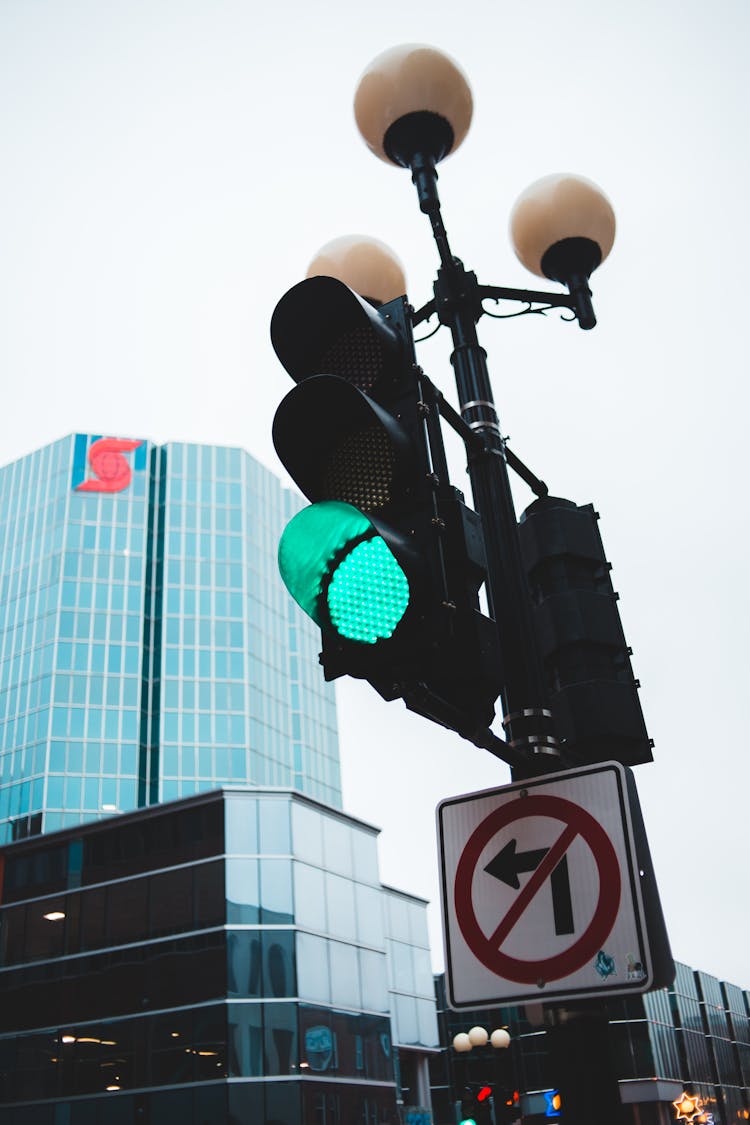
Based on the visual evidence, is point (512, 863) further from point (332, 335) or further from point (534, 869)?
point (332, 335)

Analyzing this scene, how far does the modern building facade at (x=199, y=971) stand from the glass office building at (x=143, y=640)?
32231mm

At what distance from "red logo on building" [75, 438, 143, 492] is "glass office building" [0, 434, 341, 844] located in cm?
11

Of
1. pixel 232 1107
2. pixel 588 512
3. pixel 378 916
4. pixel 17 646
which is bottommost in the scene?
pixel 232 1107

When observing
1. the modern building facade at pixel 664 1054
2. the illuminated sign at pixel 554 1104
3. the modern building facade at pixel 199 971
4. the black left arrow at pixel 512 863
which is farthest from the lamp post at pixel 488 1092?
the modern building facade at pixel 664 1054

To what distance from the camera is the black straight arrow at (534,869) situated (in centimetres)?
243

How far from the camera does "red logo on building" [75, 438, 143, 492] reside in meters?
76.1

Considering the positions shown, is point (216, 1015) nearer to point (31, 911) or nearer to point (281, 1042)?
point (281, 1042)

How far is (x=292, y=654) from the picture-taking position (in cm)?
7962

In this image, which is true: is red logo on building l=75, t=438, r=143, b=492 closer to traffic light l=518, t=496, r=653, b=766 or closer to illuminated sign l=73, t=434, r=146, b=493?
illuminated sign l=73, t=434, r=146, b=493

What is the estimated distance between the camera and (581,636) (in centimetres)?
346

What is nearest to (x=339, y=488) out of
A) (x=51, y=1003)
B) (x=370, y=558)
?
(x=370, y=558)

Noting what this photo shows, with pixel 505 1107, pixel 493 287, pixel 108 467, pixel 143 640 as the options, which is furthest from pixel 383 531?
pixel 108 467

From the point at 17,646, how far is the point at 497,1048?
61468 mm

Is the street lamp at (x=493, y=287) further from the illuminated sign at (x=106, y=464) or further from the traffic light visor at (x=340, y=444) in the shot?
the illuminated sign at (x=106, y=464)
